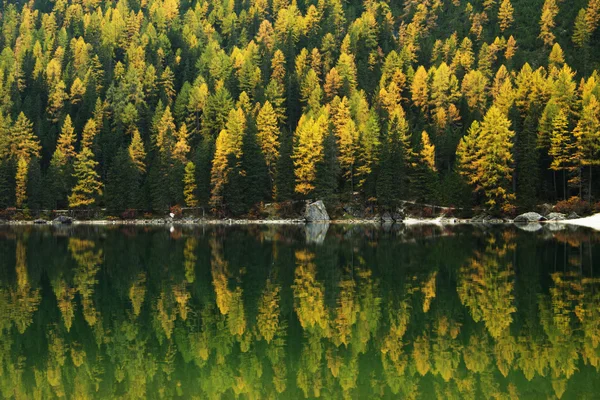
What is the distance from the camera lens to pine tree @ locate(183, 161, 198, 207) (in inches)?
3954

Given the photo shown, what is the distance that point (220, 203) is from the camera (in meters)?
98.9

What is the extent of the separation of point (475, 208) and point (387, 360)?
71.6 metres

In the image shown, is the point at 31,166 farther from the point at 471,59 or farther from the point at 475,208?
the point at 471,59

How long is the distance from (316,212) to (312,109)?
29857 mm

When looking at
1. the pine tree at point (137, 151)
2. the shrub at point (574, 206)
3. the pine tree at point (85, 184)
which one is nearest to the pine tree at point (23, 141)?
the pine tree at point (85, 184)

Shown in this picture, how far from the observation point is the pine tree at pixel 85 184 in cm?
10488

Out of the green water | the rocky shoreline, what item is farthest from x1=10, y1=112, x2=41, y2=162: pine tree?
the green water

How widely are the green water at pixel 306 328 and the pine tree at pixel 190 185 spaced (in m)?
59.4

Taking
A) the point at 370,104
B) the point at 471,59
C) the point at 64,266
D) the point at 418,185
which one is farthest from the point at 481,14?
the point at 64,266

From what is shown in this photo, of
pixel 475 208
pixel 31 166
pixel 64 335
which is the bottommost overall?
pixel 64 335

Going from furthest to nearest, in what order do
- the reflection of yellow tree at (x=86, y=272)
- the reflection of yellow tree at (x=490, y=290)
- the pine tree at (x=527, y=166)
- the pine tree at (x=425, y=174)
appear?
the pine tree at (x=425, y=174)
the pine tree at (x=527, y=166)
the reflection of yellow tree at (x=86, y=272)
the reflection of yellow tree at (x=490, y=290)

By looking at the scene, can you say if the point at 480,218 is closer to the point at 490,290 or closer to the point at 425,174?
the point at 425,174

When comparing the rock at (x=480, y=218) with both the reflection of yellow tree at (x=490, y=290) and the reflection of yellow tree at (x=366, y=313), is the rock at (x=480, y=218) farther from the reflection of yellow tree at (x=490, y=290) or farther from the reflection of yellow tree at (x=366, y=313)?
the reflection of yellow tree at (x=366, y=313)

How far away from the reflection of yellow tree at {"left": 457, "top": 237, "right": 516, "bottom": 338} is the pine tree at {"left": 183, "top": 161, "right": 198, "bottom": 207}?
216ft
